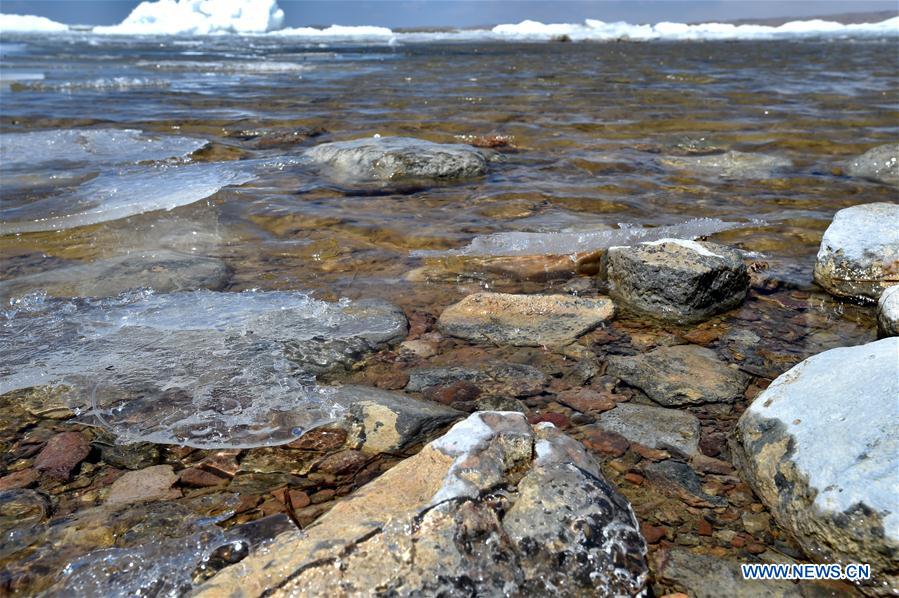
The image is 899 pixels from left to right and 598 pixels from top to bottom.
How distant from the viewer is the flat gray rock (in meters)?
2.28

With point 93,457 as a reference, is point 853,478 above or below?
above

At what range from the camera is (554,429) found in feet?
6.66

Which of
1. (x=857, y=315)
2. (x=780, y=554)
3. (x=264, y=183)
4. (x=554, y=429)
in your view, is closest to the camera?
(x=780, y=554)

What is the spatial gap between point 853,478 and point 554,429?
2.46 ft

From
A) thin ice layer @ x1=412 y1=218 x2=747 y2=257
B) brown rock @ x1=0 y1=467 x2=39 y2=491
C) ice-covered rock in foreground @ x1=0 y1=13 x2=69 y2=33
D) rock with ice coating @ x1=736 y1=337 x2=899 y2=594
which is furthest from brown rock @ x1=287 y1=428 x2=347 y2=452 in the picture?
ice-covered rock in foreground @ x1=0 y1=13 x2=69 y2=33

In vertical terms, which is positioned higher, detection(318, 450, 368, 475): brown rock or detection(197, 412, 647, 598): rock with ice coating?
detection(197, 412, 647, 598): rock with ice coating

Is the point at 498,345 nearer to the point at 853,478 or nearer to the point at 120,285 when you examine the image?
the point at 853,478

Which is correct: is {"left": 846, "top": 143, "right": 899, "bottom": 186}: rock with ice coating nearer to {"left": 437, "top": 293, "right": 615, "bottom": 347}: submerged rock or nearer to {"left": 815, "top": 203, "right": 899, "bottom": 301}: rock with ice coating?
{"left": 815, "top": 203, "right": 899, "bottom": 301}: rock with ice coating

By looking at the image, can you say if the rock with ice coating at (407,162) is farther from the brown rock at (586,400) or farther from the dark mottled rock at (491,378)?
the brown rock at (586,400)

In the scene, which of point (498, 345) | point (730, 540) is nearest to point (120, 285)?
point (498, 345)

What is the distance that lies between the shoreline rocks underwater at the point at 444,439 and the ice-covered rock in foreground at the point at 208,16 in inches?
2785

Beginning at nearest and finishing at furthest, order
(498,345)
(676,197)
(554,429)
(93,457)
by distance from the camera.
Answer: (554,429), (93,457), (498,345), (676,197)

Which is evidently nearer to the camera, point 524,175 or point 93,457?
point 93,457

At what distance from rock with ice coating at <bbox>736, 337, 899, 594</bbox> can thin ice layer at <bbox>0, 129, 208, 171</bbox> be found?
5.98 m
